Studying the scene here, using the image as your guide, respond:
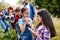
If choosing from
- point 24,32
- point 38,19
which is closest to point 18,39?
point 24,32

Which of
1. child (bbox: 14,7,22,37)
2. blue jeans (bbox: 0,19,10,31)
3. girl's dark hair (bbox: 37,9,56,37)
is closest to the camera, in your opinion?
girl's dark hair (bbox: 37,9,56,37)

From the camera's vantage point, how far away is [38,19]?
411 cm

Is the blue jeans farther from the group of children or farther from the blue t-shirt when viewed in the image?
the blue t-shirt

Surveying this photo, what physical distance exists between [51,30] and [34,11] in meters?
0.45

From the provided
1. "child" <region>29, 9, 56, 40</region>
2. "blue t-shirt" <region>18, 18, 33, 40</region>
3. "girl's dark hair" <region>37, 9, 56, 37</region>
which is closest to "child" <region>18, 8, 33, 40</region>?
"blue t-shirt" <region>18, 18, 33, 40</region>

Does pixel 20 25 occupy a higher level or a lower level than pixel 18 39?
higher

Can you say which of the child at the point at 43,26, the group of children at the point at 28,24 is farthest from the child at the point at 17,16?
the child at the point at 43,26

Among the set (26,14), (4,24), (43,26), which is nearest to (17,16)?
(26,14)

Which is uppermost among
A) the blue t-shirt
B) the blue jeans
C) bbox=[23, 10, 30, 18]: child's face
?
bbox=[23, 10, 30, 18]: child's face

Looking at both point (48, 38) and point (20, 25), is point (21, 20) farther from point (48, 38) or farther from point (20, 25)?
point (48, 38)

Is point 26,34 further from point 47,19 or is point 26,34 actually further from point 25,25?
point 47,19

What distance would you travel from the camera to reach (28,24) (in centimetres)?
414

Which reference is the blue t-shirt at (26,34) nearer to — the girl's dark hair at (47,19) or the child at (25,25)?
the child at (25,25)

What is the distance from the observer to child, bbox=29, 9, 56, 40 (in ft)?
13.4
